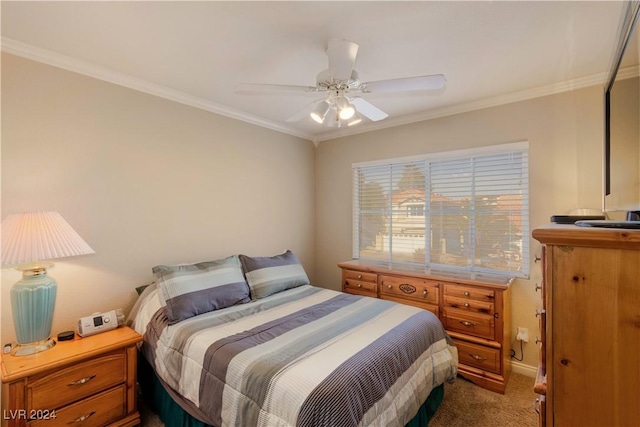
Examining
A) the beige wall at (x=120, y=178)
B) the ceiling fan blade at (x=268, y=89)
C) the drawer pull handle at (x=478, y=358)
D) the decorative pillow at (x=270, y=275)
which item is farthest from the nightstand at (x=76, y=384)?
the drawer pull handle at (x=478, y=358)

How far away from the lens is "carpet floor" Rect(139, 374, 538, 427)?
1983 millimetres

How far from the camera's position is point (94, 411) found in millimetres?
1755

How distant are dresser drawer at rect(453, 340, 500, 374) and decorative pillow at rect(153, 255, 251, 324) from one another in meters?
1.91

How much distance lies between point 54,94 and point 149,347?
6.20 ft

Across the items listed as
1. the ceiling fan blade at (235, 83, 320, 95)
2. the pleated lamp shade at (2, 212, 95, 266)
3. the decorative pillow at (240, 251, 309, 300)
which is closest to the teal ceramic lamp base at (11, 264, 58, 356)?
the pleated lamp shade at (2, 212, 95, 266)

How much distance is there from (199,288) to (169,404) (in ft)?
2.47

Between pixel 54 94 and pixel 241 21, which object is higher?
pixel 241 21

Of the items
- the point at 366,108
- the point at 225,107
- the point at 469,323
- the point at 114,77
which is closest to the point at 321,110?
the point at 366,108

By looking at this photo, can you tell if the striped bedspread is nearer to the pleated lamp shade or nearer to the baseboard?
the pleated lamp shade

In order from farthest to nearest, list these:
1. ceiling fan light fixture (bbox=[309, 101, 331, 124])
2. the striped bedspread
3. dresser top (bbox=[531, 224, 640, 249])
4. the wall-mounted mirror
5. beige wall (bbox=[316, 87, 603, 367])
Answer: beige wall (bbox=[316, 87, 603, 367]) → ceiling fan light fixture (bbox=[309, 101, 331, 124]) → the striped bedspread → the wall-mounted mirror → dresser top (bbox=[531, 224, 640, 249])

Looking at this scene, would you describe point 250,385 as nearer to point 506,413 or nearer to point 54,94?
point 506,413

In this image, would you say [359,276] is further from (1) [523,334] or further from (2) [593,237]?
(2) [593,237]

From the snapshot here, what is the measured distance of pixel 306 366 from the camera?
1.43 m

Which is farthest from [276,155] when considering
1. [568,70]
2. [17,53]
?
[568,70]
